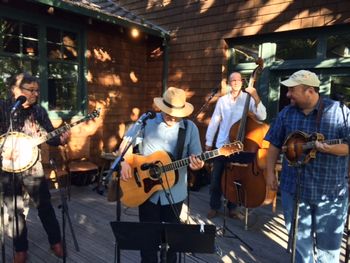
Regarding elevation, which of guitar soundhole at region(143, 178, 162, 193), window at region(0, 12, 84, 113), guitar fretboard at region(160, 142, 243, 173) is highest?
window at region(0, 12, 84, 113)

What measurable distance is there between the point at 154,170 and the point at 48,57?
163 inches

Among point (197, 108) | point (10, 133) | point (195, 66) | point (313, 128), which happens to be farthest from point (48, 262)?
point (195, 66)

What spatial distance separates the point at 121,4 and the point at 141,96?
2.44m

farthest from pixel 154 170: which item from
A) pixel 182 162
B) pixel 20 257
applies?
pixel 20 257

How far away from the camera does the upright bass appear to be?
3873mm

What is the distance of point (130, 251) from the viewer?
3.71 metres

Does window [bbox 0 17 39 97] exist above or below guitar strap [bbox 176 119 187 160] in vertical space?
above

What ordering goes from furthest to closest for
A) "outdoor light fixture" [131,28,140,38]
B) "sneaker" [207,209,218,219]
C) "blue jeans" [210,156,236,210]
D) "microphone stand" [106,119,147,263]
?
1. "outdoor light fixture" [131,28,140,38]
2. "sneaker" [207,209,218,219]
3. "blue jeans" [210,156,236,210]
4. "microphone stand" [106,119,147,263]

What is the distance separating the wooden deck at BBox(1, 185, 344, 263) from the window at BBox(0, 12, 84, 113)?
1963 mm

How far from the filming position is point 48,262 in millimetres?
3404

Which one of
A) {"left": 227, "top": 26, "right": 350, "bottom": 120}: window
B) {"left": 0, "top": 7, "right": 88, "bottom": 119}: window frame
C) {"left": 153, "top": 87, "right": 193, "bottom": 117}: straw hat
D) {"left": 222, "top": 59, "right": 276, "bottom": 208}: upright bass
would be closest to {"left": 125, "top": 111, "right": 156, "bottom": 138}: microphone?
{"left": 153, "top": 87, "right": 193, "bottom": 117}: straw hat

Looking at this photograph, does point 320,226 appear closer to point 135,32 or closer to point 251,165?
point 251,165

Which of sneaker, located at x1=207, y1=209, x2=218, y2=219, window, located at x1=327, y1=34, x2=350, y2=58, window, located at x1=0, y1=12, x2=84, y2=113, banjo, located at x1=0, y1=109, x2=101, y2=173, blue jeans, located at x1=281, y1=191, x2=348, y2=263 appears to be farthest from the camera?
window, located at x1=0, y1=12, x2=84, y2=113

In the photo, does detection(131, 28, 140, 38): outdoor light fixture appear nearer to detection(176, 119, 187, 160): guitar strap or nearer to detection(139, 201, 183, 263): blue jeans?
detection(176, 119, 187, 160): guitar strap
